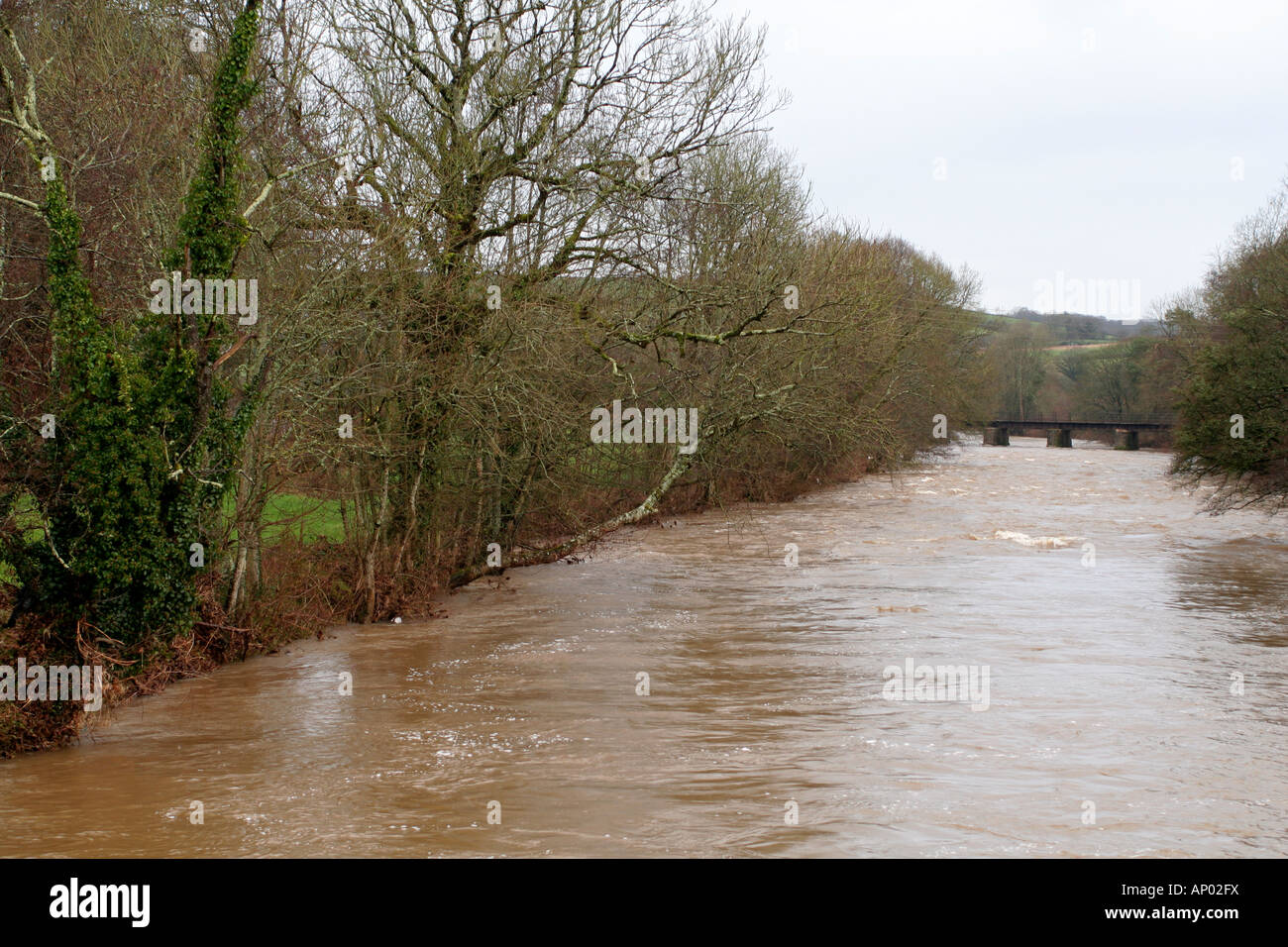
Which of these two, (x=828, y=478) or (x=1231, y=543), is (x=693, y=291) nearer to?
(x=1231, y=543)

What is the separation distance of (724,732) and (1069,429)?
73.8 m

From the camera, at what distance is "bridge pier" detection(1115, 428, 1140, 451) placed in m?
73.8

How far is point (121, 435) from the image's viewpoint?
41.8ft

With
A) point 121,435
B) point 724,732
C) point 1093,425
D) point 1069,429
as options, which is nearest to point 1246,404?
point 724,732

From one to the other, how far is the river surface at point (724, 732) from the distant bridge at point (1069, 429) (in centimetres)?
5038

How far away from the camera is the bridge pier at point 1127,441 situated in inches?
2907

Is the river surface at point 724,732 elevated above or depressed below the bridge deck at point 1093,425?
below

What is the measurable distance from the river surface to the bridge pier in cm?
5435

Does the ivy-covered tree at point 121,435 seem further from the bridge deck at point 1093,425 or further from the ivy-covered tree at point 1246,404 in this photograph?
the bridge deck at point 1093,425

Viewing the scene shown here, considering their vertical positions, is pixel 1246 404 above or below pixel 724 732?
above

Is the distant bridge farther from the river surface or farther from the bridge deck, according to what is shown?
the river surface

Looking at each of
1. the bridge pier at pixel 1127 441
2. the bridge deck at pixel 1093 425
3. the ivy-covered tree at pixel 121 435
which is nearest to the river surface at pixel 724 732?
the ivy-covered tree at pixel 121 435

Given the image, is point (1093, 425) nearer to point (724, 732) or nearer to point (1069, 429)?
point (1069, 429)
